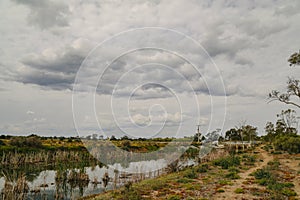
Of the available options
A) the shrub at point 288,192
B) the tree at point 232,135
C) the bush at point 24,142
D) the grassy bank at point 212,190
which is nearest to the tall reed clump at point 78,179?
the grassy bank at point 212,190

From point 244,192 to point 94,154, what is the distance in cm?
3621

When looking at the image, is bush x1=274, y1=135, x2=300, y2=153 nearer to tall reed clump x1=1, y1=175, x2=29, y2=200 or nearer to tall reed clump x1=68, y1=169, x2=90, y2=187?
tall reed clump x1=68, y1=169, x2=90, y2=187

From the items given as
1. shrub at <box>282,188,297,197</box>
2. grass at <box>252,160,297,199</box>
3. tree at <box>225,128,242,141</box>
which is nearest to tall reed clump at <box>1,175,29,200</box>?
grass at <box>252,160,297,199</box>

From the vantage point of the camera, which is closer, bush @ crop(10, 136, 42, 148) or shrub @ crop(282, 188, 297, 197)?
shrub @ crop(282, 188, 297, 197)

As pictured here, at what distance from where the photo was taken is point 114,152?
49.8 meters

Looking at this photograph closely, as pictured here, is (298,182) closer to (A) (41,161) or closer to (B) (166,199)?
(B) (166,199)

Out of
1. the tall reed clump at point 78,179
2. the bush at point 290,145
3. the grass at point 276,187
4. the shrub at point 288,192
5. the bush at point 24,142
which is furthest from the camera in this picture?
the bush at point 24,142

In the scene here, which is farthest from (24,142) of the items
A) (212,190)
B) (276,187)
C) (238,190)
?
(276,187)

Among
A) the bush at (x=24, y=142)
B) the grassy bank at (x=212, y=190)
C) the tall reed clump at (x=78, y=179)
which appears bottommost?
the tall reed clump at (x=78, y=179)

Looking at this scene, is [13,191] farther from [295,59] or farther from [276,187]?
[295,59]

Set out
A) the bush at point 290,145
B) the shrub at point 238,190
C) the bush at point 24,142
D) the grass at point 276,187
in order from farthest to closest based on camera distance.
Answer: the bush at point 24,142 < the bush at point 290,145 < the shrub at point 238,190 < the grass at point 276,187

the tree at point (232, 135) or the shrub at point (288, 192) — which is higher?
the tree at point (232, 135)

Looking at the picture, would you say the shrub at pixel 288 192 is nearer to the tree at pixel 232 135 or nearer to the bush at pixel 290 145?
the bush at pixel 290 145

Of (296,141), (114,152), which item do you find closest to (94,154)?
(114,152)
